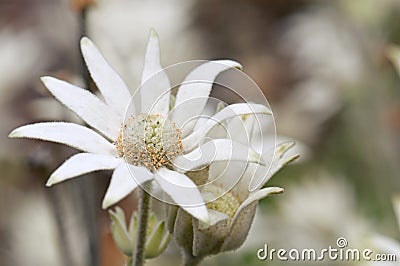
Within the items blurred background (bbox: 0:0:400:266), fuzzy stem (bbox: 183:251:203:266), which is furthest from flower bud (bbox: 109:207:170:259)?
blurred background (bbox: 0:0:400:266)

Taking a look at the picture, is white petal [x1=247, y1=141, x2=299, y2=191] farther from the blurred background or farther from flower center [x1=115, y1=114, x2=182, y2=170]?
the blurred background

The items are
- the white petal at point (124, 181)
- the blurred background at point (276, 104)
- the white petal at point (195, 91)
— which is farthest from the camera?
the blurred background at point (276, 104)

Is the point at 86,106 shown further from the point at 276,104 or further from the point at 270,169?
the point at 276,104

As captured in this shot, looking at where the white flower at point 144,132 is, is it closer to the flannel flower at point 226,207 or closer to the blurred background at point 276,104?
the flannel flower at point 226,207

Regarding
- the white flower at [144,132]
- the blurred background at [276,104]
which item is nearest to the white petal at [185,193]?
the white flower at [144,132]

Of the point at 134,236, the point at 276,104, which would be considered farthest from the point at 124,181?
the point at 276,104
